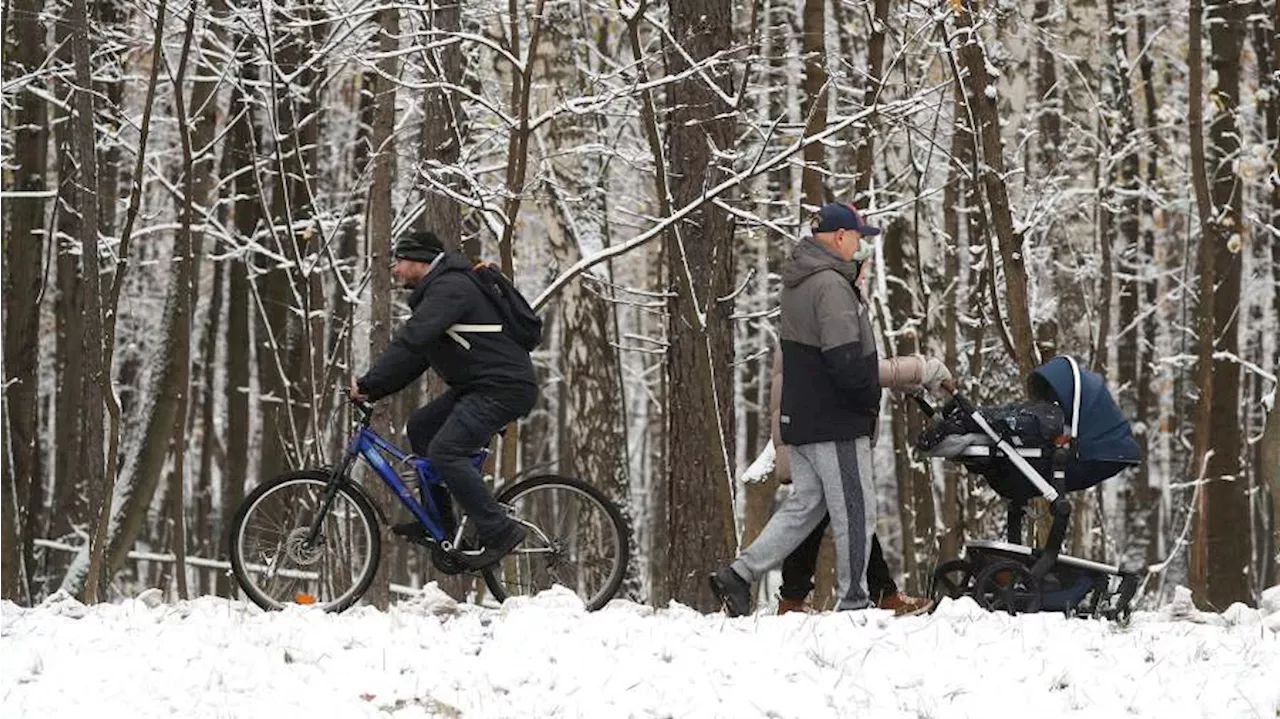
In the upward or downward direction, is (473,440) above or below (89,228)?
below

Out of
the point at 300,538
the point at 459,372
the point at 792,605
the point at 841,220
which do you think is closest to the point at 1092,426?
the point at 841,220

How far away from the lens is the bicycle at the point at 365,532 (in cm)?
971

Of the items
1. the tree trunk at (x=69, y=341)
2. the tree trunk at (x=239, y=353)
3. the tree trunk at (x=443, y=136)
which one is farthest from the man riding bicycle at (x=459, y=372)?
the tree trunk at (x=239, y=353)

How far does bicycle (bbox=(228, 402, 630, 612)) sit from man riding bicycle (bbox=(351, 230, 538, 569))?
5.7 inches

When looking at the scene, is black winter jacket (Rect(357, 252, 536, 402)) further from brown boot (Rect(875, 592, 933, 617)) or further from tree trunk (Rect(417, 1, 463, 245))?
tree trunk (Rect(417, 1, 463, 245))

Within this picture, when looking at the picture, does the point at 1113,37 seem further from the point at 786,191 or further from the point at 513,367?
the point at 513,367

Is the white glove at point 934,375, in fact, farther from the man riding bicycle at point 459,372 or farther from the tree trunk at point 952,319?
the tree trunk at point 952,319

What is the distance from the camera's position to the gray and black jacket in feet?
30.4

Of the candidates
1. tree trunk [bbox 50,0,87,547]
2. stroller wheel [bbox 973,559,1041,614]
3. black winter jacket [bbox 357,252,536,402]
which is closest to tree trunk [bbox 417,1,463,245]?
black winter jacket [bbox 357,252,536,402]

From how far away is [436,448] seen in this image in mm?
9477

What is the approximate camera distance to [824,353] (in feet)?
30.5

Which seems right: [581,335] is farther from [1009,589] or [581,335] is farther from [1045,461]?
[1009,589]

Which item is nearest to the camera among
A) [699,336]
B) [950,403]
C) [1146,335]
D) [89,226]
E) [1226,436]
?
[950,403]

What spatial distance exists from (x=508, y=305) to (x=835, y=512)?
1.95m
